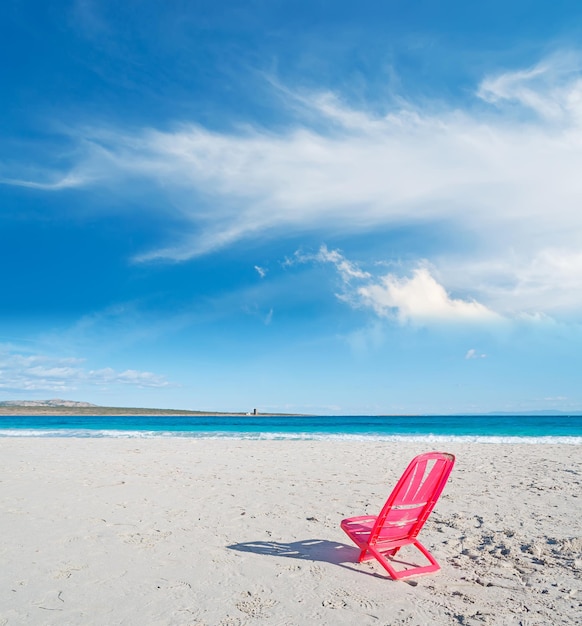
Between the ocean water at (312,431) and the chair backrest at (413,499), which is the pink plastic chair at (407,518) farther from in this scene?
the ocean water at (312,431)

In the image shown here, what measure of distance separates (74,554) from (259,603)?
2424 millimetres

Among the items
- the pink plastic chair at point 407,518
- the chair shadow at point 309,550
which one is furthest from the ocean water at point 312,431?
the pink plastic chair at point 407,518

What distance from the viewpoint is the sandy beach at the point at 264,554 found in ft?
13.4

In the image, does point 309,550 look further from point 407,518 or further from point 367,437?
point 367,437

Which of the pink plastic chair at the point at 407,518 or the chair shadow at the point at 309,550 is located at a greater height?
the pink plastic chair at the point at 407,518

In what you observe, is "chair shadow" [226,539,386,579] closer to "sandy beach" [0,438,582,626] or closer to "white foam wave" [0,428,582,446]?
"sandy beach" [0,438,582,626]

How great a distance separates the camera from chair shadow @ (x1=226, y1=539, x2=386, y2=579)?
213 inches

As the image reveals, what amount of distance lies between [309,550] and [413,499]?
1.49 meters

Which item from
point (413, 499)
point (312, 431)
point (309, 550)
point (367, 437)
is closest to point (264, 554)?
point (309, 550)

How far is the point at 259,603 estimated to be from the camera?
4.23 m

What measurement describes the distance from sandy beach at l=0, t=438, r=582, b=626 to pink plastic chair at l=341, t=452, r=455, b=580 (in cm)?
18

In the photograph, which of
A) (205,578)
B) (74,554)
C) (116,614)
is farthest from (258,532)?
(116,614)

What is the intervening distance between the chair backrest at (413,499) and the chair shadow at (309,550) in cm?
59

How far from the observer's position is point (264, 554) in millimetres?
5520
